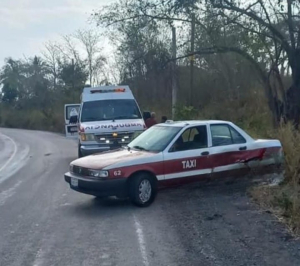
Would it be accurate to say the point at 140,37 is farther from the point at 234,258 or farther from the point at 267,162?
the point at 234,258

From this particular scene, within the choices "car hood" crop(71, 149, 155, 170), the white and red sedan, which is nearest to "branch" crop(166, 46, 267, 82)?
the white and red sedan

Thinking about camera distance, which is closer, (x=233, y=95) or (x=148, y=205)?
(x=148, y=205)

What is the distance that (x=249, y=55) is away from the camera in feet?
69.5

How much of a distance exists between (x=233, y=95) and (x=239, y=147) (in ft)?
68.0

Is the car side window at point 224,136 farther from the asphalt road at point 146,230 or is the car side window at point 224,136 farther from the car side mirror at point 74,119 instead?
the car side mirror at point 74,119

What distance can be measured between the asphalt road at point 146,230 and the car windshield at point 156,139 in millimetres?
996

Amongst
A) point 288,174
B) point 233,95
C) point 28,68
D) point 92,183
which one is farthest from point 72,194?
point 28,68

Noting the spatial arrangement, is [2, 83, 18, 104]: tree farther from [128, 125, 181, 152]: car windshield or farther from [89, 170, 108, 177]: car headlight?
[89, 170, 108, 177]: car headlight

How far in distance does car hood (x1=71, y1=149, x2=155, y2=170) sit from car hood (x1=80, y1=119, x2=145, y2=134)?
19.3 feet

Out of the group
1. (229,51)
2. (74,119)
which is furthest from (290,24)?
(74,119)

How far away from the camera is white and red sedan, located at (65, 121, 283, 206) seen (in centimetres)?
1077

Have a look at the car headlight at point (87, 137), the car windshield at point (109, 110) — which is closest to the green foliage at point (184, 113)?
Result: the car windshield at point (109, 110)

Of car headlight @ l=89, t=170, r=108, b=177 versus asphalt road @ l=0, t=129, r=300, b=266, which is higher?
car headlight @ l=89, t=170, r=108, b=177

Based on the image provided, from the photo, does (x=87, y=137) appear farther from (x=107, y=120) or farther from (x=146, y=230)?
(x=146, y=230)
